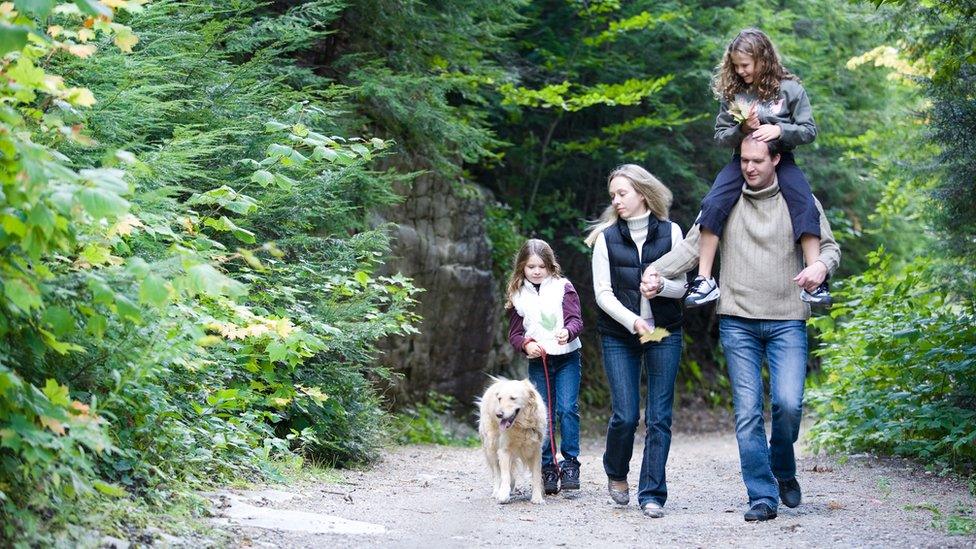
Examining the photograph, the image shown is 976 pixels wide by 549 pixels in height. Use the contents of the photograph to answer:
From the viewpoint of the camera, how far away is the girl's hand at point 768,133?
5.93m

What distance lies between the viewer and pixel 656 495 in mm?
6465

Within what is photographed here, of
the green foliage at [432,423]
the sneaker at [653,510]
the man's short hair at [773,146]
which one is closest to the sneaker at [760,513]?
the sneaker at [653,510]

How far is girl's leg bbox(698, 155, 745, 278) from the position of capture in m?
6.14

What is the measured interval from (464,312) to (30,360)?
10.6m

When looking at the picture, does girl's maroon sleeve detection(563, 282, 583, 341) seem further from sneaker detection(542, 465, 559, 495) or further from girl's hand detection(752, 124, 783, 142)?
girl's hand detection(752, 124, 783, 142)

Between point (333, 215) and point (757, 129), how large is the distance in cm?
422

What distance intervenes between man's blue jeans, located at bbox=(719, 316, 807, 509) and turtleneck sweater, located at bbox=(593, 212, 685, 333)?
0.41 metres

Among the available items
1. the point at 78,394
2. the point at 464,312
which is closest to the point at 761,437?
the point at 78,394

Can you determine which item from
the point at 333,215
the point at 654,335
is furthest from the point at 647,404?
the point at 333,215

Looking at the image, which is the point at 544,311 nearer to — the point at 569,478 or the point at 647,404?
the point at 569,478

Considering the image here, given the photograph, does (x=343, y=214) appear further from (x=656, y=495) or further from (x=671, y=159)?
(x=671, y=159)

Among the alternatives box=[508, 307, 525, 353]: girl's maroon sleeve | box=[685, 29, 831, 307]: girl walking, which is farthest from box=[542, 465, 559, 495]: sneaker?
box=[685, 29, 831, 307]: girl walking

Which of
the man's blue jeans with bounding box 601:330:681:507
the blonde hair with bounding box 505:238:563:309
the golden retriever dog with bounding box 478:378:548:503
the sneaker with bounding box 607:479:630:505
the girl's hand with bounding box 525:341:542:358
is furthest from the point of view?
the blonde hair with bounding box 505:238:563:309

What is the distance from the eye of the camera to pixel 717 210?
20.2 ft
